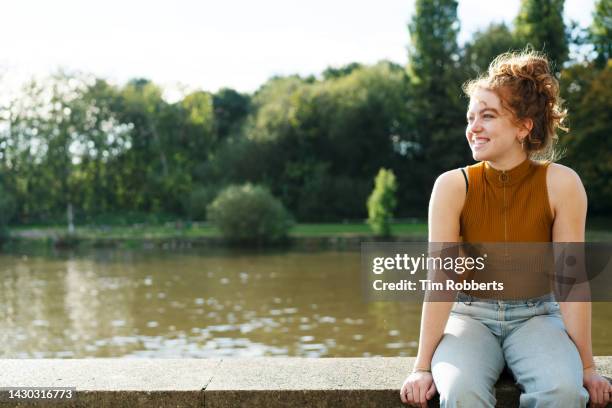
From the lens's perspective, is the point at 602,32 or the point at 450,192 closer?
the point at 450,192

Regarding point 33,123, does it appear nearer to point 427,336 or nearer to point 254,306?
Answer: point 254,306

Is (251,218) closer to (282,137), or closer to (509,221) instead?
(282,137)

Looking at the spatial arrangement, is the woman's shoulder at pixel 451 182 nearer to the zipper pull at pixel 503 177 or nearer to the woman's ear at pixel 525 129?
the zipper pull at pixel 503 177

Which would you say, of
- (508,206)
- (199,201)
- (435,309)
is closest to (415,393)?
(435,309)

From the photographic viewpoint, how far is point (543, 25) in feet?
107

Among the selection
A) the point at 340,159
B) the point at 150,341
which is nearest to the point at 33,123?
the point at 340,159

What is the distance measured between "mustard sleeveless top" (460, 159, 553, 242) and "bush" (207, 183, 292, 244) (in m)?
25.9

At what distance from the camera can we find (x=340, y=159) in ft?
127

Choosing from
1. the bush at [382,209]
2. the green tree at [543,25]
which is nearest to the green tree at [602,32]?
the green tree at [543,25]

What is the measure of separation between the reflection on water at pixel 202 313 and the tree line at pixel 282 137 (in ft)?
45.7

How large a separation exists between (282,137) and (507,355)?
3570 cm

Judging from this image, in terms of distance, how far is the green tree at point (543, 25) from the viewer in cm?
3247

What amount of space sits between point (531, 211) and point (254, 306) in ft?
39.5

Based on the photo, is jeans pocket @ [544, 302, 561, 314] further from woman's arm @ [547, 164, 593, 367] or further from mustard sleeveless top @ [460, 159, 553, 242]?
mustard sleeveless top @ [460, 159, 553, 242]
